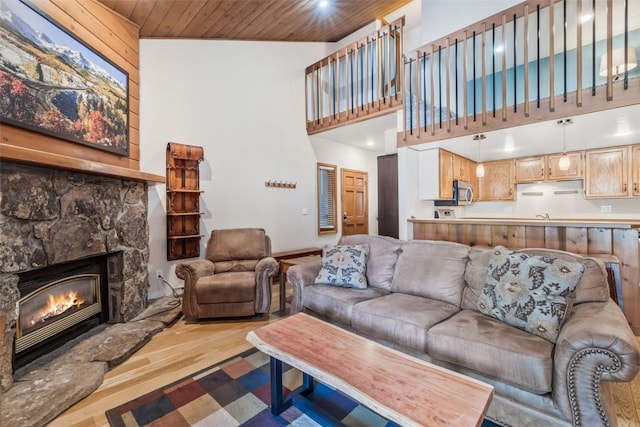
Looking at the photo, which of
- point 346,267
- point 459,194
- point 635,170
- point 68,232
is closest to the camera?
point 68,232

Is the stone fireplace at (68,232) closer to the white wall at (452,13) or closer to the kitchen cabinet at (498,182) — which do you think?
the white wall at (452,13)

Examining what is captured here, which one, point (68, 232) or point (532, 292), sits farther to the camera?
point (68, 232)

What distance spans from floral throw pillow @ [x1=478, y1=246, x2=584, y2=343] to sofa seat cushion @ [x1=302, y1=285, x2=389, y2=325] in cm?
87

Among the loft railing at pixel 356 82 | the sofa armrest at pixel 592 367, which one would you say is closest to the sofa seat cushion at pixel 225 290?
the sofa armrest at pixel 592 367

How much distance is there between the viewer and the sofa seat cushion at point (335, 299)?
2287 mm

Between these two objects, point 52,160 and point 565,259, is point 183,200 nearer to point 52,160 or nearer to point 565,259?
point 52,160

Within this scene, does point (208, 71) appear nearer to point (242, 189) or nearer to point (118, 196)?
point (242, 189)

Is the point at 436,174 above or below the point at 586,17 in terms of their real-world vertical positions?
below

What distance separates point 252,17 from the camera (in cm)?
384

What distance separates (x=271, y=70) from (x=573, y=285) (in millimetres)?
4652

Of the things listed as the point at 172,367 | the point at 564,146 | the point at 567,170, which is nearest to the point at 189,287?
the point at 172,367

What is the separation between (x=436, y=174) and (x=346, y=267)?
237 cm

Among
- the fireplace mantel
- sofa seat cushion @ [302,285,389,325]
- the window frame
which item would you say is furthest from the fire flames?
the window frame

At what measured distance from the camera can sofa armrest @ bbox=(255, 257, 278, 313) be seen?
2.99 metres
